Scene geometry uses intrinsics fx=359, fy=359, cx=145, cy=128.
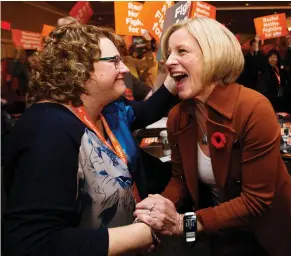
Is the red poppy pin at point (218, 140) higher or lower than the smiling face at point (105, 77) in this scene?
lower

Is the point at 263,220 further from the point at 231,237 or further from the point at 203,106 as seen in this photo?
the point at 203,106

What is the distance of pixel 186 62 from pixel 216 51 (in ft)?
0.44

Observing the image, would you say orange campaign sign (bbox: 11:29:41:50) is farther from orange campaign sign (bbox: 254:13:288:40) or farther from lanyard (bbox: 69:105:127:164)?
lanyard (bbox: 69:105:127:164)

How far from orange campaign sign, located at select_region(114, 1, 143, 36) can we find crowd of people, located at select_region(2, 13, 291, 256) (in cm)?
209

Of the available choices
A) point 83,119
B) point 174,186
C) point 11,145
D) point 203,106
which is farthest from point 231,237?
point 11,145

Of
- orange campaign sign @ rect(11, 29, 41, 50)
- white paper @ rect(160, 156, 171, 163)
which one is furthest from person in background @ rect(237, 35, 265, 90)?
white paper @ rect(160, 156, 171, 163)

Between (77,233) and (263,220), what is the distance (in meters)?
0.75

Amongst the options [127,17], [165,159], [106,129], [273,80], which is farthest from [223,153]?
[273,80]

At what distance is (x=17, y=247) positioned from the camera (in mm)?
988

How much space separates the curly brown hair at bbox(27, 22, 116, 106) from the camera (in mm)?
1225

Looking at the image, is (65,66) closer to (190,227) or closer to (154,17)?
(190,227)

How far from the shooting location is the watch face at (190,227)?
4.47 ft

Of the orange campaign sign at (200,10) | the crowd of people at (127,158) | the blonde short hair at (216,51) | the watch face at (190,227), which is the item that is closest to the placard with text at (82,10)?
the orange campaign sign at (200,10)

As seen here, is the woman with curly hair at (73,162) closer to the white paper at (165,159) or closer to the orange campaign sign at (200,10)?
the white paper at (165,159)
